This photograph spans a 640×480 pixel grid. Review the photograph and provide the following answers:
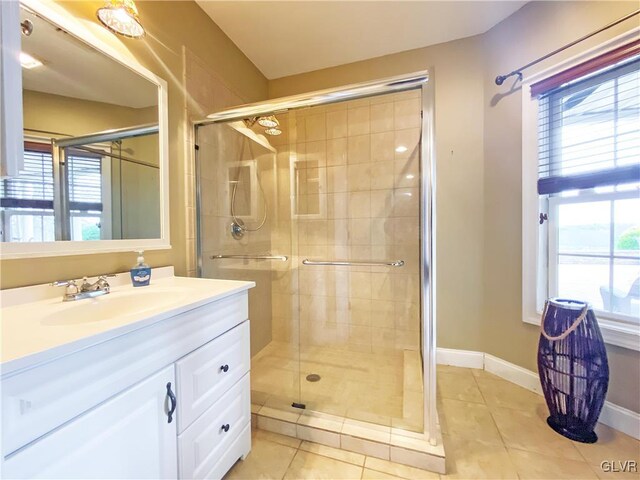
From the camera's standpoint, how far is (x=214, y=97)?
72.6 inches

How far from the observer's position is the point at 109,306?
105 cm

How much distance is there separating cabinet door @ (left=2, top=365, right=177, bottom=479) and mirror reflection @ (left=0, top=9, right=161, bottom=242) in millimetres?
713

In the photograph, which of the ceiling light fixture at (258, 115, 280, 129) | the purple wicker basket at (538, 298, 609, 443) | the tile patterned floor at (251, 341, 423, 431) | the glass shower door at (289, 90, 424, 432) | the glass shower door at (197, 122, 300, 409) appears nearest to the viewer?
the purple wicker basket at (538, 298, 609, 443)

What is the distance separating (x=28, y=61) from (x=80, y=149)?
311mm

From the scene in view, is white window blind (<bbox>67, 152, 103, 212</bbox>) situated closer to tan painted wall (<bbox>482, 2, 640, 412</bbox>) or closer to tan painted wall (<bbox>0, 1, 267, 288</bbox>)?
tan painted wall (<bbox>0, 1, 267, 288</bbox>)

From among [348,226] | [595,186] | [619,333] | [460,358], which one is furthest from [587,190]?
[348,226]

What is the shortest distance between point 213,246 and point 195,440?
45.3 inches

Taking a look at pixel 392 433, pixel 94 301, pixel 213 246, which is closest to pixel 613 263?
pixel 392 433

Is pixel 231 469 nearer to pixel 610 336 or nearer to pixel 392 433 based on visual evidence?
pixel 392 433

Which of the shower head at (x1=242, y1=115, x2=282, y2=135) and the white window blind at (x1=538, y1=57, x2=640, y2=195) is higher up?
the shower head at (x1=242, y1=115, x2=282, y2=135)

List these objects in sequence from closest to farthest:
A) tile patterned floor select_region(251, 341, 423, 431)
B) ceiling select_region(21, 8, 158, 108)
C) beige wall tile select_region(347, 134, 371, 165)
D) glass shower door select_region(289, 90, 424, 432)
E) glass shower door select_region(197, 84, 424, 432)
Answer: ceiling select_region(21, 8, 158, 108), tile patterned floor select_region(251, 341, 423, 431), glass shower door select_region(197, 84, 424, 432), glass shower door select_region(289, 90, 424, 432), beige wall tile select_region(347, 134, 371, 165)

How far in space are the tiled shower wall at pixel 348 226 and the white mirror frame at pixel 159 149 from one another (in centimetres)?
88

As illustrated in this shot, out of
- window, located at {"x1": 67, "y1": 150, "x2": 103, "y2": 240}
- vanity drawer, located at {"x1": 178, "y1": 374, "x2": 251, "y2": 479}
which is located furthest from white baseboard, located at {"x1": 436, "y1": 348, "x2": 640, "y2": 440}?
window, located at {"x1": 67, "y1": 150, "x2": 103, "y2": 240}

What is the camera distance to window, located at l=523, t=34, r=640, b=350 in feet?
4.51
